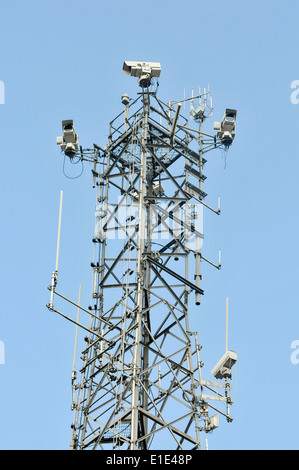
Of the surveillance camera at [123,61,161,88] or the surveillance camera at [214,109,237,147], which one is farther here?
the surveillance camera at [214,109,237,147]

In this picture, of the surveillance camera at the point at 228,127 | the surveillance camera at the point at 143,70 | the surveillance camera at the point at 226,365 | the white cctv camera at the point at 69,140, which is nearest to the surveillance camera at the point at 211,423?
the surveillance camera at the point at 226,365

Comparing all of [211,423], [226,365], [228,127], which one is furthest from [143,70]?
[211,423]

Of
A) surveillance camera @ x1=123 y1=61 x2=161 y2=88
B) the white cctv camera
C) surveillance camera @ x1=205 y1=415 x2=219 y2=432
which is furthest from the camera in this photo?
the white cctv camera

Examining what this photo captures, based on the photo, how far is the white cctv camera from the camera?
45531 mm

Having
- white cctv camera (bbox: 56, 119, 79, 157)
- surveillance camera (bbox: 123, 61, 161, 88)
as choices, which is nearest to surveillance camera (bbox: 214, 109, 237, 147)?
surveillance camera (bbox: 123, 61, 161, 88)

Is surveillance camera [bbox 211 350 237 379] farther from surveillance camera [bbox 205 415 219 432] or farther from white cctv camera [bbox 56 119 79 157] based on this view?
white cctv camera [bbox 56 119 79 157]

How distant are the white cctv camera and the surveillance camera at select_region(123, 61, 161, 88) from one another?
3037mm

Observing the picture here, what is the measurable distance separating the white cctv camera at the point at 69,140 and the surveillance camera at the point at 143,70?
3.04m

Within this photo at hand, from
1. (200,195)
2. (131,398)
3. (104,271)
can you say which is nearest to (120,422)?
(131,398)

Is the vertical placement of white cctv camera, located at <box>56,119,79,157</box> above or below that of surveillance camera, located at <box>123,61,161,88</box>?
below

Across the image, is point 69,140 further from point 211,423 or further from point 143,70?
point 211,423

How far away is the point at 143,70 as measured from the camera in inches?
1750

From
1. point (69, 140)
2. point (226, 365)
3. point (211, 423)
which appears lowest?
point (211, 423)

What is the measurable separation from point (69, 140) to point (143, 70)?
4019 millimetres
